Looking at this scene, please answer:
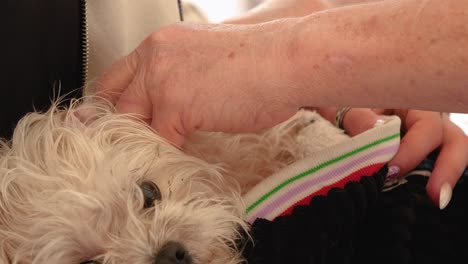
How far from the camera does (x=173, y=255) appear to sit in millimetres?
689

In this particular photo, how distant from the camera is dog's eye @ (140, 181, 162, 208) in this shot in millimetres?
798

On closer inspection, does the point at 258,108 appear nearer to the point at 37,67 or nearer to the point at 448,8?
the point at 448,8

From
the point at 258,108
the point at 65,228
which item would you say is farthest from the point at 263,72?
the point at 65,228

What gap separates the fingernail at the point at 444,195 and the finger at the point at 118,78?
21.3 inches

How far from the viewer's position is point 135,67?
0.84 meters

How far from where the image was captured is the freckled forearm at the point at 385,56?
64cm

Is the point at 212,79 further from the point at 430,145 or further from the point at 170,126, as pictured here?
the point at 430,145

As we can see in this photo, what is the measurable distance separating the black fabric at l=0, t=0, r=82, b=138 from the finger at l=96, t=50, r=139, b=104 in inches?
3.8

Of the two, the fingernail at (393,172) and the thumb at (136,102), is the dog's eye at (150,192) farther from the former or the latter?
the fingernail at (393,172)

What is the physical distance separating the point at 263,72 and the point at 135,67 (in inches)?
8.7

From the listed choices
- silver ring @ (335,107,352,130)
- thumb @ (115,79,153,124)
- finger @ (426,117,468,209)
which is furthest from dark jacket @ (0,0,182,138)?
finger @ (426,117,468,209)

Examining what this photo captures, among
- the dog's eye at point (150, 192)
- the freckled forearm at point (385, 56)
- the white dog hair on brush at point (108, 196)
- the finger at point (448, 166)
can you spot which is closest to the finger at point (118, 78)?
the white dog hair on brush at point (108, 196)

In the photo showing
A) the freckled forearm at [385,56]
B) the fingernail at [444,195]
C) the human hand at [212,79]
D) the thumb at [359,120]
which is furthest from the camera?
the thumb at [359,120]

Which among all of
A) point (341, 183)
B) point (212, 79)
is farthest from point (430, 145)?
point (212, 79)
